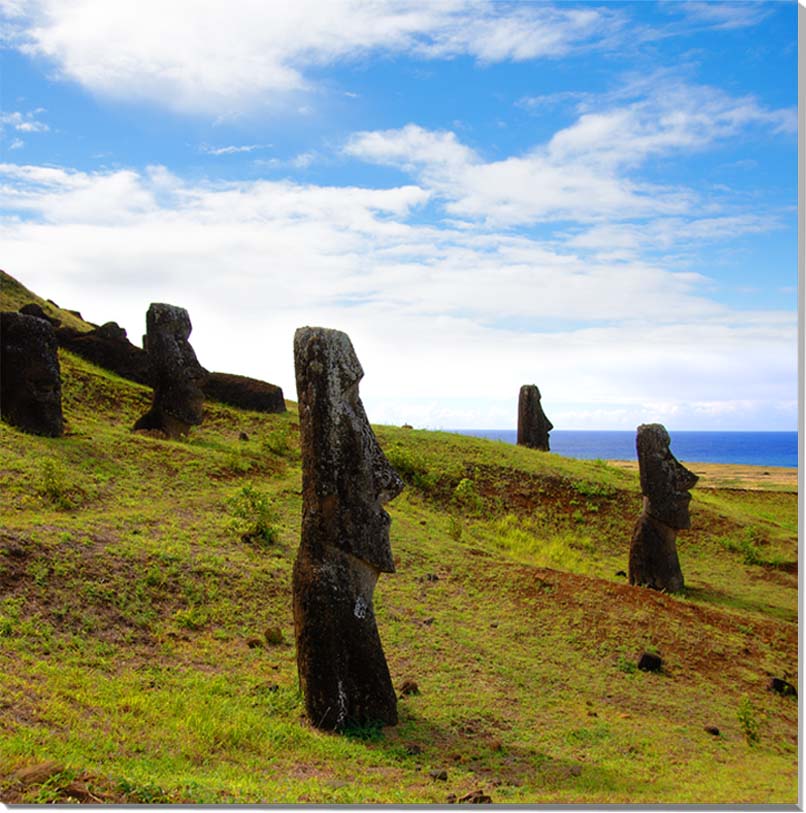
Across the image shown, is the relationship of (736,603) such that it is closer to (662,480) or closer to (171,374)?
(662,480)

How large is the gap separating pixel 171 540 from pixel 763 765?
9.27 m

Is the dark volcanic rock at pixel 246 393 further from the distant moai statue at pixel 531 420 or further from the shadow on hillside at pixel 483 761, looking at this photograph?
the shadow on hillside at pixel 483 761

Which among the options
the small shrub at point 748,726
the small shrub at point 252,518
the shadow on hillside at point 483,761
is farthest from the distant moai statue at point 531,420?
the shadow on hillside at point 483,761

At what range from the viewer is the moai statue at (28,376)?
18688 millimetres

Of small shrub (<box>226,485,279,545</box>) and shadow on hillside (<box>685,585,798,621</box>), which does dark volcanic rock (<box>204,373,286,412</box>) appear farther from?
shadow on hillside (<box>685,585,798,621</box>)

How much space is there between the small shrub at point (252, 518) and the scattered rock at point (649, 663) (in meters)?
6.74

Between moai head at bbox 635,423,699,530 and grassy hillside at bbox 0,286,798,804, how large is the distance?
5.86ft

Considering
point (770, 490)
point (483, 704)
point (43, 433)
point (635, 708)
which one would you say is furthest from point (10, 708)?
point (770, 490)

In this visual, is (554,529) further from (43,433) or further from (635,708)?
(43,433)

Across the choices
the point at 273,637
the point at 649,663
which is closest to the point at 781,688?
the point at 649,663

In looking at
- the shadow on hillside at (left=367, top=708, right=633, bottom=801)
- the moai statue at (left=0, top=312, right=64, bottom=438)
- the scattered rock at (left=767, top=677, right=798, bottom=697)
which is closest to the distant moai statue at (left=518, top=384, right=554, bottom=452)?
the moai statue at (left=0, top=312, right=64, bottom=438)

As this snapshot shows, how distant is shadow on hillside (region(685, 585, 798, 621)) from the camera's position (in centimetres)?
1716

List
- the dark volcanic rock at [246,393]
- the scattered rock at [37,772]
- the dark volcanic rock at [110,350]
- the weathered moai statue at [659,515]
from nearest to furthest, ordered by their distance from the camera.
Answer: the scattered rock at [37,772]
the weathered moai statue at [659,515]
the dark volcanic rock at [246,393]
the dark volcanic rock at [110,350]

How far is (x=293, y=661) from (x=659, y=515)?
407 inches
